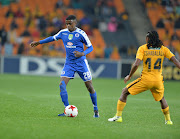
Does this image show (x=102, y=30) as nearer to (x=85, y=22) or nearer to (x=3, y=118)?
(x=85, y=22)

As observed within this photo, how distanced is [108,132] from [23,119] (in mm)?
2055

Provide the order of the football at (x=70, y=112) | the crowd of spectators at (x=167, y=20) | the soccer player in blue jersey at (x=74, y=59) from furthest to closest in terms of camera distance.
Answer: the crowd of spectators at (x=167, y=20)
the soccer player in blue jersey at (x=74, y=59)
the football at (x=70, y=112)

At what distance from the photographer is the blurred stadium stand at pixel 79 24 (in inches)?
1022

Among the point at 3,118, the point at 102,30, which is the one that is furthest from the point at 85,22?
the point at 3,118

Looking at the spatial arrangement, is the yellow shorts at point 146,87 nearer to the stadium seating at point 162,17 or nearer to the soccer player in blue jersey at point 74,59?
the soccer player in blue jersey at point 74,59

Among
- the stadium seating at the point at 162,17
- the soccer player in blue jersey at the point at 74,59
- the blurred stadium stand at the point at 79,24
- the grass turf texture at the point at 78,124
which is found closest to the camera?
the grass turf texture at the point at 78,124

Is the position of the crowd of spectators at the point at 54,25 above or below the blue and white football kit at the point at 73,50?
above

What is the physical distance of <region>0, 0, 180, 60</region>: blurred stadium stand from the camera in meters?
26.0

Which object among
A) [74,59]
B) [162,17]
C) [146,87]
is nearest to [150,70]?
[146,87]

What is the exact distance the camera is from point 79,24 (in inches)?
1101

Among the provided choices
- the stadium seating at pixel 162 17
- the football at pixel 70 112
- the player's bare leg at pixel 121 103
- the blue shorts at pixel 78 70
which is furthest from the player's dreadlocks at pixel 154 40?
the stadium seating at pixel 162 17

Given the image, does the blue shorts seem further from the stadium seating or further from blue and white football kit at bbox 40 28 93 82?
the stadium seating

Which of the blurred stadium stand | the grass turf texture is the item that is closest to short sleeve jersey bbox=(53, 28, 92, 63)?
the grass turf texture

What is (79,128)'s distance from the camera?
23.6 feet
